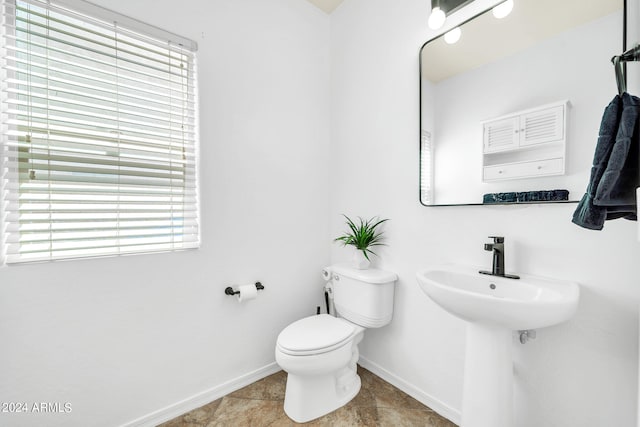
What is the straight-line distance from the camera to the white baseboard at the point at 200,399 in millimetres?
1423

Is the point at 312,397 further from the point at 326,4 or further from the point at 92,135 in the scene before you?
the point at 326,4

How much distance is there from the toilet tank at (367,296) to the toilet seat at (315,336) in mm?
82

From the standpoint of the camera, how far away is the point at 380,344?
184cm

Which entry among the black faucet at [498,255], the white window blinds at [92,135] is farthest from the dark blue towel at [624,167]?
the white window blinds at [92,135]

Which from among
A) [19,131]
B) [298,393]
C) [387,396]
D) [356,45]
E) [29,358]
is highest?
[356,45]

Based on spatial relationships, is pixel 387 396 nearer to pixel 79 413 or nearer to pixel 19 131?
pixel 79 413

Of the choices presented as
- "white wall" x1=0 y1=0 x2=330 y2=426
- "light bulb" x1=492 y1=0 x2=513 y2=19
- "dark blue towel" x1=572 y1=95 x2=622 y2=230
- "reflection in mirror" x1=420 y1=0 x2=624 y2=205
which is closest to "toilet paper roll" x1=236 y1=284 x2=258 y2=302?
"white wall" x1=0 y1=0 x2=330 y2=426

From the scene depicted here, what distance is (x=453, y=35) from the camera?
143cm

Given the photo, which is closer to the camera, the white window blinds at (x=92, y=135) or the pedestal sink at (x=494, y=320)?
the pedestal sink at (x=494, y=320)

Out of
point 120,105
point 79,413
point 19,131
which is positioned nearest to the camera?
point 19,131

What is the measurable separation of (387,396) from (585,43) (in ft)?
6.33

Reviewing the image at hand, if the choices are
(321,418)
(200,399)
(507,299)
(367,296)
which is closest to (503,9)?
(507,299)

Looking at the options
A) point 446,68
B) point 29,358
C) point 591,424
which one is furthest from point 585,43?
point 29,358

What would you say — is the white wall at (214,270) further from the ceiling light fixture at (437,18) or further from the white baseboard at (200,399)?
the ceiling light fixture at (437,18)
